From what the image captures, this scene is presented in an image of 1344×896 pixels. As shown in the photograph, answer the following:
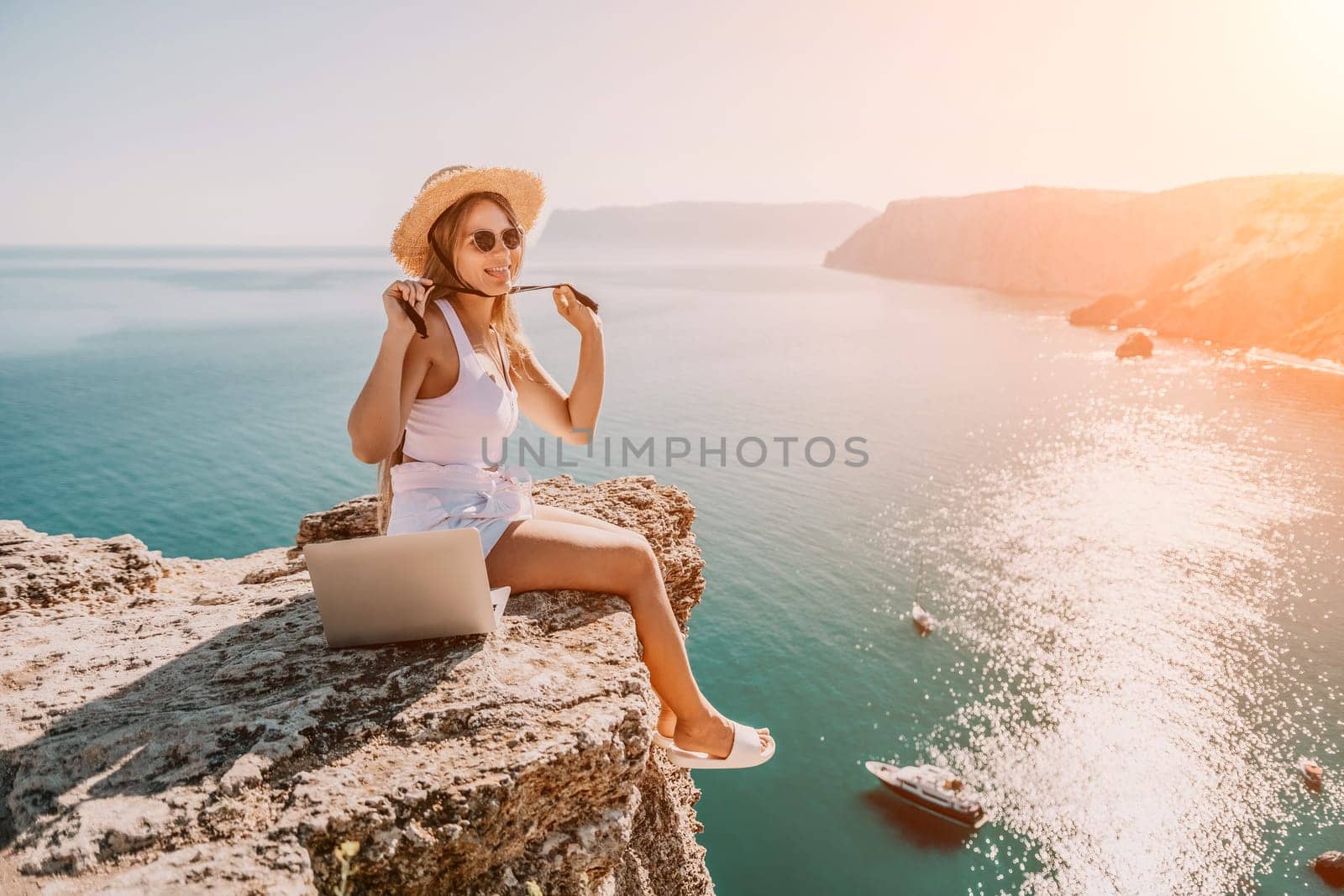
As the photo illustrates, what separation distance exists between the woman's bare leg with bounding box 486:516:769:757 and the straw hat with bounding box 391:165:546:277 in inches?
67.2

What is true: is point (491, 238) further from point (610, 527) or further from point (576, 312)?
point (610, 527)

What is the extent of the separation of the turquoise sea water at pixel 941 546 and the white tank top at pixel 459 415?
21274mm

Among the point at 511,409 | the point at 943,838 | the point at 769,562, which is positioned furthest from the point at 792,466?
the point at 511,409

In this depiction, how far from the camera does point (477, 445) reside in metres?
4.07

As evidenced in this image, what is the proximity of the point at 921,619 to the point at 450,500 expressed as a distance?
30095 millimetres

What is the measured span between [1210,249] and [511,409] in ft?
384

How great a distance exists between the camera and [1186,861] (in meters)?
21.6

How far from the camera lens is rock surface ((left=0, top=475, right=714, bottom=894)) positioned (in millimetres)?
2484

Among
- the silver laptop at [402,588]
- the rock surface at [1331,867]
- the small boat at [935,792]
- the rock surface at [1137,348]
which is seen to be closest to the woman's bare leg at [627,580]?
the silver laptop at [402,588]

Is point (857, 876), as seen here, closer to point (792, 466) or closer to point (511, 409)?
point (511, 409)

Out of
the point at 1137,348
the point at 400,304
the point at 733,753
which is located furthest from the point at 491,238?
the point at 1137,348

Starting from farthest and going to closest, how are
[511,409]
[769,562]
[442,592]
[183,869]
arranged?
[769,562] → [511,409] → [442,592] → [183,869]

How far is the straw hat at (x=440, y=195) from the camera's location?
13.7 ft

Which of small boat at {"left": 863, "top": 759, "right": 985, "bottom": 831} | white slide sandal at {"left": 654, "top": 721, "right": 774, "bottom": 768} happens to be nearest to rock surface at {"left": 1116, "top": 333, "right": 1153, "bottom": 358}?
small boat at {"left": 863, "top": 759, "right": 985, "bottom": 831}
